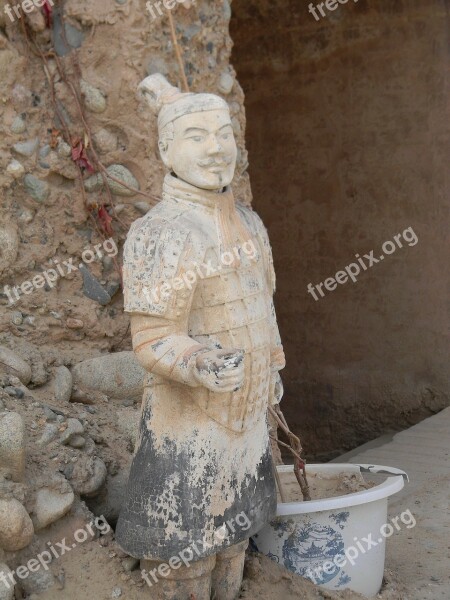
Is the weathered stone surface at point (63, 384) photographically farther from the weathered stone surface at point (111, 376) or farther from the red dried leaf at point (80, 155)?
the red dried leaf at point (80, 155)

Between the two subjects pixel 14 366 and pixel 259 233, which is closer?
pixel 259 233

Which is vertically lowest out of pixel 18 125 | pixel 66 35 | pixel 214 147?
pixel 214 147

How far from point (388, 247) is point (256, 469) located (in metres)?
4.00

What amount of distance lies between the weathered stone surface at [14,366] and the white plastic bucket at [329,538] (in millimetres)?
1062

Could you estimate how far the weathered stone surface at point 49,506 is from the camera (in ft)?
10.4

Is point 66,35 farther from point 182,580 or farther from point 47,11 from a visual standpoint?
point 182,580

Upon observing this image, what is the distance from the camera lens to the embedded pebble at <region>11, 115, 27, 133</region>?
3961 millimetres

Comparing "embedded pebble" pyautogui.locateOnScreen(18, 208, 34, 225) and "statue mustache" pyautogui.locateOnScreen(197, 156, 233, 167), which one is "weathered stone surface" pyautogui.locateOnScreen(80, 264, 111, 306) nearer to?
"embedded pebble" pyautogui.locateOnScreen(18, 208, 34, 225)

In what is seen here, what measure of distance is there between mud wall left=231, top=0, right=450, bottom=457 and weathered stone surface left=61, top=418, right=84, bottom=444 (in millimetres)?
3791

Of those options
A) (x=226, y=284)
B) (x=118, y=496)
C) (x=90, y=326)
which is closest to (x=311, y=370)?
(x=90, y=326)

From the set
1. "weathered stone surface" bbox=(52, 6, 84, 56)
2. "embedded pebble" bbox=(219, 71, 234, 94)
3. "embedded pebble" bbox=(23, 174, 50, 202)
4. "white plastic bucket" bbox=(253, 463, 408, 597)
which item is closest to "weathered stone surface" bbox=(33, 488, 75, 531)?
"white plastic bucket" bbox=(253, 463, 408, 597)

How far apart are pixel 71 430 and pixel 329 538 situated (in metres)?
1.00

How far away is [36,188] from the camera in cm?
402

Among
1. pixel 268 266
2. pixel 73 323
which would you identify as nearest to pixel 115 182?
pixel 73 323
